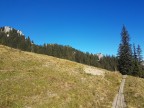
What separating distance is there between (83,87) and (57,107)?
1038 centimetres

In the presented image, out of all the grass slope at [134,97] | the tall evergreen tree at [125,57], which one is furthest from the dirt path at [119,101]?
the tall evergreen tree at [125,57]

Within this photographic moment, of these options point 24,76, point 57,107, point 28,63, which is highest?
point 28,63

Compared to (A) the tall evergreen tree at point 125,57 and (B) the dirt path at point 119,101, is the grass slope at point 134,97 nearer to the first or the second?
(B) the dirt path at point 119,101

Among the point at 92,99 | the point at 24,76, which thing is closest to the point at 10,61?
the point at 24,76

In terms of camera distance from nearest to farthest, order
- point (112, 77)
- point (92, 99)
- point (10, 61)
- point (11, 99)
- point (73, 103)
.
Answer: point (11, 99), point (73, 103), point (92, 99), point (10, 61), point (112, 77)

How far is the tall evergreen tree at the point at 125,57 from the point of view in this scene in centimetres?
7312

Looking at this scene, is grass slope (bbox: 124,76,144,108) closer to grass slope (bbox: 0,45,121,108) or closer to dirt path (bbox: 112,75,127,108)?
dirt path (bbox: 112,75,127,108)

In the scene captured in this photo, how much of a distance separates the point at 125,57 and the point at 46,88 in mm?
51633

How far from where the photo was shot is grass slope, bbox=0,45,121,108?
24766 millimetres

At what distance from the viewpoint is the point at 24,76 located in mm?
32312

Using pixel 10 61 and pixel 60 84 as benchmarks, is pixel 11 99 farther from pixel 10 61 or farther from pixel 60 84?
pixel 10 61

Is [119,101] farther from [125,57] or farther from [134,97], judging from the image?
[125,57]

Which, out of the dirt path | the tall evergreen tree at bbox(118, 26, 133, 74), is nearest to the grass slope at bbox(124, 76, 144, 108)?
the dirt path

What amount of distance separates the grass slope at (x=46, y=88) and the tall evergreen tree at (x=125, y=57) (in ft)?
102
